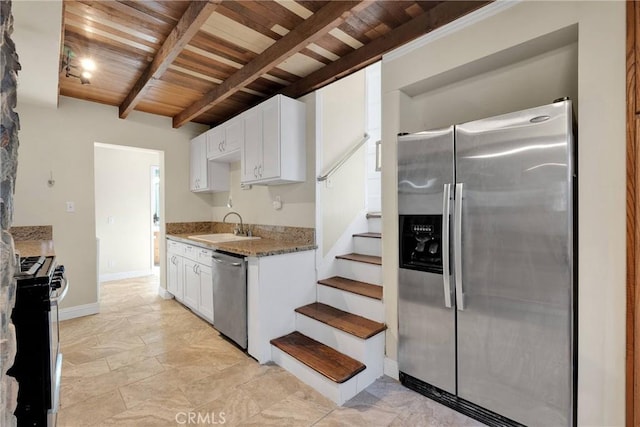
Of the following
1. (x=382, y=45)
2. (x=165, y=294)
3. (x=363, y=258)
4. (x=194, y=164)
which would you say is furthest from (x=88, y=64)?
(x=363, y=258)

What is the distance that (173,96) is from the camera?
3541 mm

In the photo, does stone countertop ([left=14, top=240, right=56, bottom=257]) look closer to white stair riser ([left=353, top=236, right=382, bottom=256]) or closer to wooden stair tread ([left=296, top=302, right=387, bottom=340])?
wooden stair tread ([left=296, top=302, right=387, bottom=340])

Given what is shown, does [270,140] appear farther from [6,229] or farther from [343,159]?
[6,229]

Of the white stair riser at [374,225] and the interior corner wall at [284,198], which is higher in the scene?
the interior corner wall at [284,198]

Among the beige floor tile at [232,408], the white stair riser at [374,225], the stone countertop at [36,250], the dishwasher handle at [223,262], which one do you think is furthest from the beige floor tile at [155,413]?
the white stair riser at [374,225]

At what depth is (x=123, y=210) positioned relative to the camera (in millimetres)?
5457

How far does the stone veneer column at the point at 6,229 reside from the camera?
855 millimetres

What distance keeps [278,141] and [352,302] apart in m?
1.68

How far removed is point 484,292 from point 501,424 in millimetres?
784

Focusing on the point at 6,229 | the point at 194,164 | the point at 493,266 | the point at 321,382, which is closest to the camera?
the point at 6,229

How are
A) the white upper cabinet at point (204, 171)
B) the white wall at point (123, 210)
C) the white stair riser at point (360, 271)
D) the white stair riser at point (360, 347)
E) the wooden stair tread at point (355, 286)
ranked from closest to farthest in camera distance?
the white stair riser at point (360, 347), the wooden stair tread at point (355, 286), the white stair riser at point (360, 271), the white upper cabinet at point (204, 171), the white wall at point (123, 210)

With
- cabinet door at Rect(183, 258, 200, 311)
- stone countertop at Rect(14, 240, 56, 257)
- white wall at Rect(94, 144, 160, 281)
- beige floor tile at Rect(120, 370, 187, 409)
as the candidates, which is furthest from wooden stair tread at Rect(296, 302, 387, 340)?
white wall at Rect(94, 144, 160, 281)

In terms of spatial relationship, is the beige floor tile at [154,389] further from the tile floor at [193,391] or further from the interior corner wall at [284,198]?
the interior corner wall at [284,198]

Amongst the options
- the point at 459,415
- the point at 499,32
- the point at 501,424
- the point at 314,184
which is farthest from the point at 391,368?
the point at 499,32
